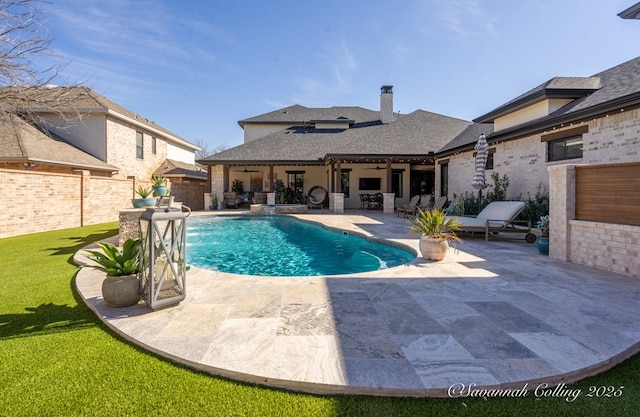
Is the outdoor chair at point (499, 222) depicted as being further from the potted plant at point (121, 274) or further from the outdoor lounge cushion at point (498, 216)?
the potted plant at point (121, 274)

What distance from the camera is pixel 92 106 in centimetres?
1655

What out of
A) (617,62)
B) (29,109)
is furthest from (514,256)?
(29,109)

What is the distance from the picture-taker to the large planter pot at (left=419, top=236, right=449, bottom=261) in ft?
19.1

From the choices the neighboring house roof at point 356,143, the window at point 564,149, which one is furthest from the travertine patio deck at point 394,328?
the neighboring house roof at point 356,143

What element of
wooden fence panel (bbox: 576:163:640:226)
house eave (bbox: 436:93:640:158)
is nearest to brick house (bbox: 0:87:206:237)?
wooden fence panel (bbox: 576:163:640:226)

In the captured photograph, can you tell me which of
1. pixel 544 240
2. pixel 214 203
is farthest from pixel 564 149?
pixel 214 203

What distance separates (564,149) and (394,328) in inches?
378

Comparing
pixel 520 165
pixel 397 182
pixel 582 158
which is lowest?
pixel 582 158

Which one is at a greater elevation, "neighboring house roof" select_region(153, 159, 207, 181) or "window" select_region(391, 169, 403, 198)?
"neighboring house roof" select_region(153, 159, 207, 181)

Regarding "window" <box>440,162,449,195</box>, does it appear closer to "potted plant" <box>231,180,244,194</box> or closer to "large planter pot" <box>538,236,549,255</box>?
A: "large planter pot" <box>538,236,549,255</box>

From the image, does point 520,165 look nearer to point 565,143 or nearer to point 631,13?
point 565,143

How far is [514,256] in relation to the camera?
6.29 m

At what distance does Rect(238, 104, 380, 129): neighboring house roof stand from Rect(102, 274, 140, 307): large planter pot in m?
22.1

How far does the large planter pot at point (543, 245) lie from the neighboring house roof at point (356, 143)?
1029cm
